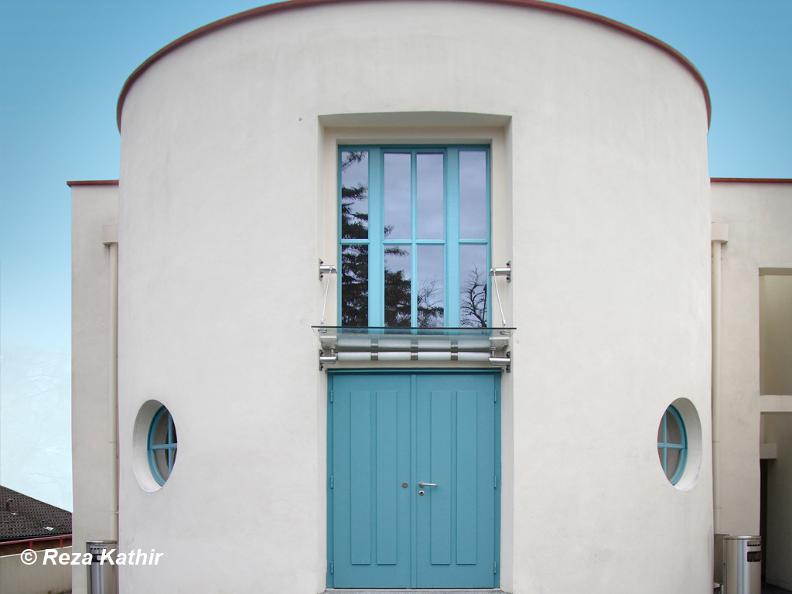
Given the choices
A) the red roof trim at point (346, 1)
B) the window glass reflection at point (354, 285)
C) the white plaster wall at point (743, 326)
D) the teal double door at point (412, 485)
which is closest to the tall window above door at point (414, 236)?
the window glass reflection at point (354, 285)

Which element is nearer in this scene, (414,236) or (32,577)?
(414,236)

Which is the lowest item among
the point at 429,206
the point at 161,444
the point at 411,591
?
the point at 411,591

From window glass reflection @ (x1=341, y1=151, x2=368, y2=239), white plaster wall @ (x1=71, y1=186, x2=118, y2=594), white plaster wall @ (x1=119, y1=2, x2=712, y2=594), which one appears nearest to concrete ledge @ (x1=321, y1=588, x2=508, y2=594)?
white plaster wall @ (x1=119, y1=2, x2=712, y2=594)

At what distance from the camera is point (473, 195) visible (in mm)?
8594

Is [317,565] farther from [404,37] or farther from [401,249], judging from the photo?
[404,37]

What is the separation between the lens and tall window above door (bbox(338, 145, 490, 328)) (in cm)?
852

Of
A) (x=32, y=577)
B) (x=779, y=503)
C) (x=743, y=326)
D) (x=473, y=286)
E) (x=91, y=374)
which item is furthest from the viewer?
(x=32, y=577)

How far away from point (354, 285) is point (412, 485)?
2177 millimetres

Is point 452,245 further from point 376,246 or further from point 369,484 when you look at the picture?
point 369,484

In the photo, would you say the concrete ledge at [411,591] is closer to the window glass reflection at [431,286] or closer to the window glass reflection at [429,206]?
the window glass reflection at [431,286]

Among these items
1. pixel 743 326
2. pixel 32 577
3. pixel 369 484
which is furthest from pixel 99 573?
pixel 743 326

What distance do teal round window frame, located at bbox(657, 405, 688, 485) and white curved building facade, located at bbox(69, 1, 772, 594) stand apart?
57 cm

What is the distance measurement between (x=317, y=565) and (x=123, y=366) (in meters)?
3.24

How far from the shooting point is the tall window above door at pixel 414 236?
8516 millimetres
